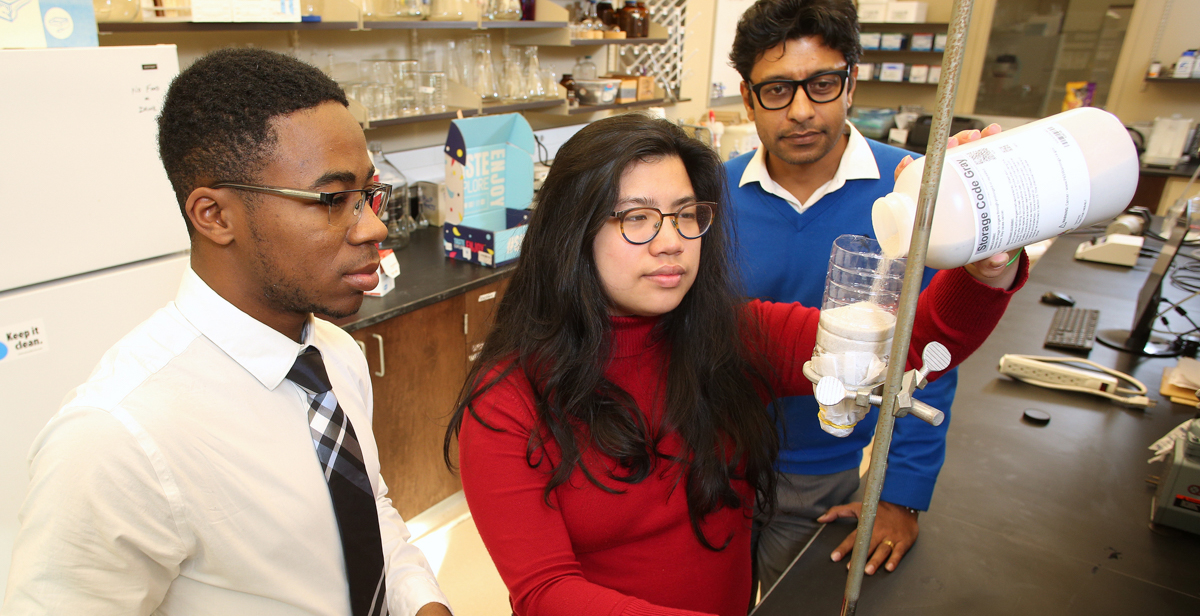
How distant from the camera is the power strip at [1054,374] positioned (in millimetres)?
1860

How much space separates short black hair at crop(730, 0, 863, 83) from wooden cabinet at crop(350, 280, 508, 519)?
45.3 inches

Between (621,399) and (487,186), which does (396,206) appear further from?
(621,399)

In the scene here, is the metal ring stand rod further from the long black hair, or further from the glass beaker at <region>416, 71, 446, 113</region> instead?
the glass beaker at <region>416, 71, 446, 113</region>

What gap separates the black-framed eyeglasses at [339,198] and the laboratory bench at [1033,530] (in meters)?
0.81

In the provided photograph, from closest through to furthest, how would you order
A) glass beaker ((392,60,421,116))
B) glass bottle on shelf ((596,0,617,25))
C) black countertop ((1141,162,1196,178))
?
glass beaker ((392,60,421,116))
glass bottle on shelf ((596,0,617,25))
black countertop ((1141,162,1196,178))

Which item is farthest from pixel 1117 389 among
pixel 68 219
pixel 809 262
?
pixel 68 219

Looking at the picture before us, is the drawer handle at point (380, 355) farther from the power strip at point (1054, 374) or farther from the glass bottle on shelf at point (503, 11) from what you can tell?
the power strip at point (1054, 374)

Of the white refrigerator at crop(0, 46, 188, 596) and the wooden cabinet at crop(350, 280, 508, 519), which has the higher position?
the white refrigerator at crop(0, 46, 188, 596)

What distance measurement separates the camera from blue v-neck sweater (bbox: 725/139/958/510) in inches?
57.7

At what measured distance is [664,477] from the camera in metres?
1.06

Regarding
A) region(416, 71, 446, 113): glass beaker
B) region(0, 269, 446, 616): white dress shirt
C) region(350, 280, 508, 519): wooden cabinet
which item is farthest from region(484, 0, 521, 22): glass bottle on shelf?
region(0, 269, 446, 616): white dress shirt

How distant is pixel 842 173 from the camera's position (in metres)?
1.52

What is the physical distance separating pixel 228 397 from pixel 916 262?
2.74 ft

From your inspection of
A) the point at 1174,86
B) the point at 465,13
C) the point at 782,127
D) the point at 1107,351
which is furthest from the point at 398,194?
the point at 1174,86
